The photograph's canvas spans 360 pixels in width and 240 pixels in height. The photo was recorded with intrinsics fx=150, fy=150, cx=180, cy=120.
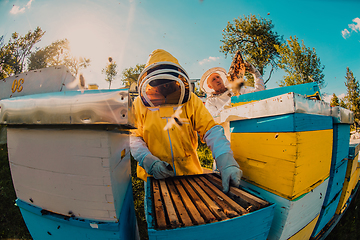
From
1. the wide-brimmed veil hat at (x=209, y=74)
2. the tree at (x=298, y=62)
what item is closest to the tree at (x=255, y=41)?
the tree at (x=298, y=62)

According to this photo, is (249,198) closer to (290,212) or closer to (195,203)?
(290,212)

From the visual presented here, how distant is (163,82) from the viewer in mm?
1651

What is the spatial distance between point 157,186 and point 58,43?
19486 mm

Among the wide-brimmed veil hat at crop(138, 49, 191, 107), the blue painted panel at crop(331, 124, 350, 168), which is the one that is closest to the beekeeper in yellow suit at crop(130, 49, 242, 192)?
the wide-brimmed veil hat at crop(138, 49, 191, 107)

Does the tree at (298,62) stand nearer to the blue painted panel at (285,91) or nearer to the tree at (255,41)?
the tree at (255,41)

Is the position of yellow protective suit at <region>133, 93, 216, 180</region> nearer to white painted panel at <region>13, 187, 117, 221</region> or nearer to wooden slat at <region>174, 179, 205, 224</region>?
wooden slat at <region>174, 179, 205, 224</region>

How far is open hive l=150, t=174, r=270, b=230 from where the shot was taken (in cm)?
84

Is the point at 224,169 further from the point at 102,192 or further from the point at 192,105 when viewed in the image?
the point at 102,192

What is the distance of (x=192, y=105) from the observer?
175 centimetres

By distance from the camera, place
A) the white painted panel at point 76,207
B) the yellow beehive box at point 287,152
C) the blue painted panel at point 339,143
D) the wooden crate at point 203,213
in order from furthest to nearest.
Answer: the blue painted panel at point 339,143 → the yellow beehive box at point 287,152 → the white painted panel at point 76,207 → the wooden crate at point 203,213

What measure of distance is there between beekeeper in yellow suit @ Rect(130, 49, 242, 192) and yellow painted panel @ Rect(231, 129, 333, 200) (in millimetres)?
337

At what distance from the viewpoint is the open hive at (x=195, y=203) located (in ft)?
2.75

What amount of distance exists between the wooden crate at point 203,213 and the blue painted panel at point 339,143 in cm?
105

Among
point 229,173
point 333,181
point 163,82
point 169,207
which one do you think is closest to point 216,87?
point 163,82
